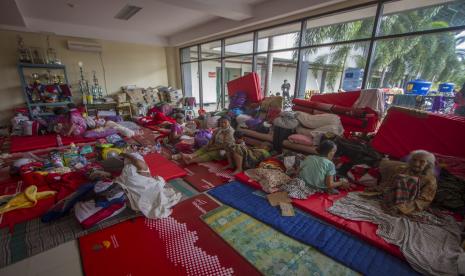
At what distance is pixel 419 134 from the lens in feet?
8.46

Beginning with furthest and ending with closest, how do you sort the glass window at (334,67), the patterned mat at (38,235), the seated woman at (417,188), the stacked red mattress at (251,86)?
the stacked red mattress at (251,86)
the glass window at (334,67)
the seated woman at (417,188)
the patterned mat at (38,235)

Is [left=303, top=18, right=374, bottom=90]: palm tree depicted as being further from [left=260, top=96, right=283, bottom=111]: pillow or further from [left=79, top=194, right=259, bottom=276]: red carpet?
[left=79, top=194, right=259, bottom=276]: red carpet

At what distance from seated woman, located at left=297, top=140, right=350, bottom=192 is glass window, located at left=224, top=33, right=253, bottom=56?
163 inches

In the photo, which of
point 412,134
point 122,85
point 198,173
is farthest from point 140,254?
point 122,85

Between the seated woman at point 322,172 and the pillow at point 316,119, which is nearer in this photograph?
the seated woman at point 322,172

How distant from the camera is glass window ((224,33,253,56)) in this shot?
19.3 ft

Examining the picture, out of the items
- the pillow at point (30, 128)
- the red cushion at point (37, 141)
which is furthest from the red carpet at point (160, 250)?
the pillow at point (30, 128)

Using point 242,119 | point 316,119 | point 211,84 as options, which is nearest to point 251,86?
point 242,119

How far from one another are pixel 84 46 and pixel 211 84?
5305 mm

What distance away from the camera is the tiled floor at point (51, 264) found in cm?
151

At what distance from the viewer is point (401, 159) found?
264cm

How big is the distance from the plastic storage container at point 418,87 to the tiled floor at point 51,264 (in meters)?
4.71

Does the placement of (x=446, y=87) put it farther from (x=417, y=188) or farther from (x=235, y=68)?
(x=235, y=68)

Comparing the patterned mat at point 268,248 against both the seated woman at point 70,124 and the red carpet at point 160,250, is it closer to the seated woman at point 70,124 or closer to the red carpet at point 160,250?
the red carpet at point 160,250
